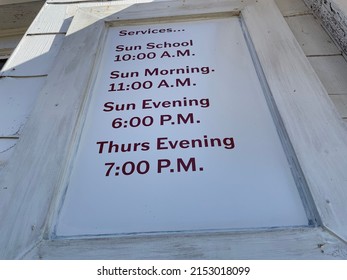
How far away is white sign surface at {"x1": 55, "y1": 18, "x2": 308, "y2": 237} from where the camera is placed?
75 centimetres

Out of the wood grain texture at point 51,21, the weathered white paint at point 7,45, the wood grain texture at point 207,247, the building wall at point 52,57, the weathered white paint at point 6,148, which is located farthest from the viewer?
the weathered white paint at point 7,45

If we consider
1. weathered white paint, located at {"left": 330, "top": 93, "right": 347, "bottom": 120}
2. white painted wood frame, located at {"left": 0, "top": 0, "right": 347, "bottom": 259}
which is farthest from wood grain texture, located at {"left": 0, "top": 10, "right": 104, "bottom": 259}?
weathered white paint, located at {"left": 330, "top": 93, "right": 347, "bottom": 120}

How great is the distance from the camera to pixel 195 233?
2.33ft

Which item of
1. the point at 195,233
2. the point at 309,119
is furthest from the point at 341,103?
the point at 195,233

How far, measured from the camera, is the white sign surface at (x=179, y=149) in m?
0.75

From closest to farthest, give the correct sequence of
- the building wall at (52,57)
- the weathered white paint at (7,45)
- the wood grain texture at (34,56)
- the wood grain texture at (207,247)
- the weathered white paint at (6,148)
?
the wood grain texture at (207,247)
the weathered white paint at (6,148)
the building wall at (52,57)
the wood grain texture at (34,56)
the weathered white paint at (7,45)

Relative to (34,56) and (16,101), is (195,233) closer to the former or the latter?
(16,101)

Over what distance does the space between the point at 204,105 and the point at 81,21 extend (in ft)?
2.32

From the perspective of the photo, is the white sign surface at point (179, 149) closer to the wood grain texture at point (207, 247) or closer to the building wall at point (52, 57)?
the wood grain texture at point (207, 247)

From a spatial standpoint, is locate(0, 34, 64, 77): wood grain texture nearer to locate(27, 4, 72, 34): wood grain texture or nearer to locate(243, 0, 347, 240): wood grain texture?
locate(27, 4, 72, 34): wood grain texture

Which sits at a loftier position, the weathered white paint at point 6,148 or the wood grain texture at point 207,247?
the weathered white paint at point 6,148

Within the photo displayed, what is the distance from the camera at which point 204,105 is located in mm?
1006

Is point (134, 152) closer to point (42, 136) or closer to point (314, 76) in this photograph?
point (42, 136)

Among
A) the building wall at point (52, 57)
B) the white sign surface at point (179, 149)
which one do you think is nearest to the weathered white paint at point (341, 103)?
the building wall at point (52, 57)
